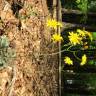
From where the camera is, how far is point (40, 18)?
4.62 metres

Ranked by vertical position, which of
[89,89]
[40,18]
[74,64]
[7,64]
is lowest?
[89,89]

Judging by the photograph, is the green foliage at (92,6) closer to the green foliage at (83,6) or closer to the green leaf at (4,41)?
the green foliage at (83,6)

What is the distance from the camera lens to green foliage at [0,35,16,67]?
358 centimetres

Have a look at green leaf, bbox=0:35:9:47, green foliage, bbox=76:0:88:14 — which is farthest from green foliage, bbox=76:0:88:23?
green leaf, bbox=0:35:9:47

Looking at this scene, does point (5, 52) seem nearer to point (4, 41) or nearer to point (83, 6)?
point (4, 41)

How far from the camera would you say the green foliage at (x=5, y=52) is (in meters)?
3.58

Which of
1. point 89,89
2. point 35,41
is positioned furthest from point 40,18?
point 89,89

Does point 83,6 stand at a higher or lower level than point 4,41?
higher

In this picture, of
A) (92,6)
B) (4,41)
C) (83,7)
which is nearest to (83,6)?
(83,7)

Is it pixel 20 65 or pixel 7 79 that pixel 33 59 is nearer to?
pixel 20 65

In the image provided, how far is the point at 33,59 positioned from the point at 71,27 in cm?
122

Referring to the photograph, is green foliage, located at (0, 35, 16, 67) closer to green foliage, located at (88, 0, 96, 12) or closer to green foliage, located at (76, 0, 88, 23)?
green foliage, located at (76, 0, 88, 23)

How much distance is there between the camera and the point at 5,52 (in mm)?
3635

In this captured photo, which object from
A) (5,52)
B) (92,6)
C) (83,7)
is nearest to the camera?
(5,52)
